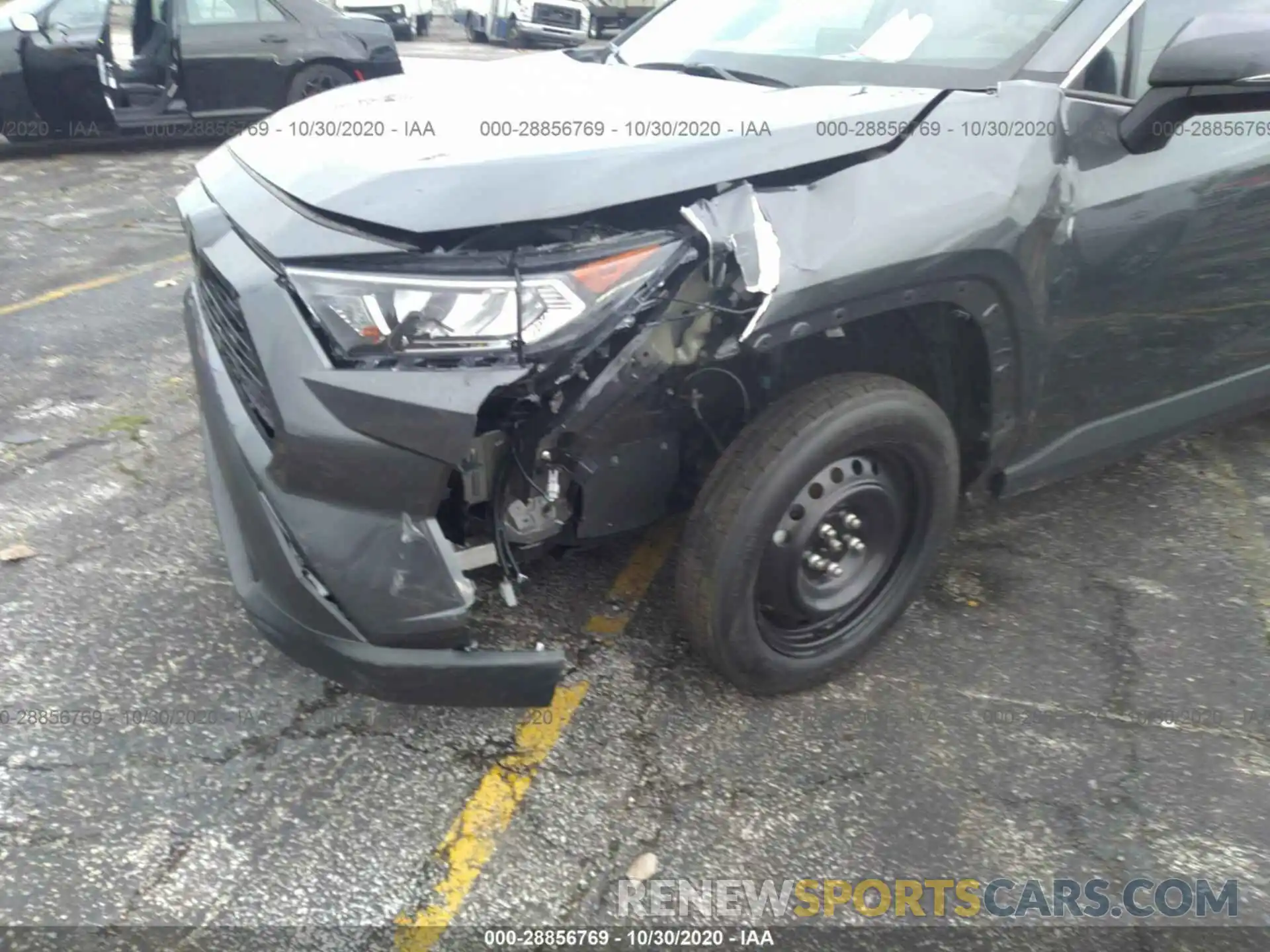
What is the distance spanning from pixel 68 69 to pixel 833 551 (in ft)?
→ 26.7

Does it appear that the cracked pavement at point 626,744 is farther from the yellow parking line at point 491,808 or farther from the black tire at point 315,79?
the black tire at point 315,79

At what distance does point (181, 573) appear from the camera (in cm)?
301

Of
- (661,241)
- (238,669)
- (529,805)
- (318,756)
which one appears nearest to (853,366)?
(661,241)

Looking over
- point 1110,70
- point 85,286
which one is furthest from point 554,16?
point 1110,70

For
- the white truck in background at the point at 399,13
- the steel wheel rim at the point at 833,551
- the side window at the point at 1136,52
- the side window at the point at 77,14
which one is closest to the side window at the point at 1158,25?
the side window at the point at 1136,52

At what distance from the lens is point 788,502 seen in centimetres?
225

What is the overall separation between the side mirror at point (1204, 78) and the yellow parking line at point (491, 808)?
5.85 ft

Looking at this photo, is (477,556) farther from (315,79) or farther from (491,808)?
(315,79)

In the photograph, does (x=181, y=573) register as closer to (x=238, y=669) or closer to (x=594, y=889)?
(x=238, y=669)

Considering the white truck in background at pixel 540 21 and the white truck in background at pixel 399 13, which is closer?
the white truck in background at pixel 399 13

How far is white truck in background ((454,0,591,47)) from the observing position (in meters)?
20.5

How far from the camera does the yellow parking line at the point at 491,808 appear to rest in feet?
6.51

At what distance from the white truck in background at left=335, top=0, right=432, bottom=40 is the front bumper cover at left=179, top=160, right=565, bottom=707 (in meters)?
17.8

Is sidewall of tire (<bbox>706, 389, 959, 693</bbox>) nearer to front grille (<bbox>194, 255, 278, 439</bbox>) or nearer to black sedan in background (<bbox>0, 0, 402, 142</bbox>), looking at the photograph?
front grille (<bbox>194, 255, 278, 439</bbox>)
